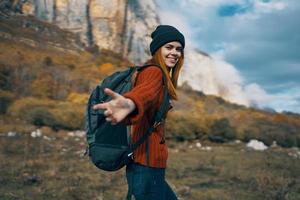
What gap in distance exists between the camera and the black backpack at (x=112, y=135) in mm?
2705

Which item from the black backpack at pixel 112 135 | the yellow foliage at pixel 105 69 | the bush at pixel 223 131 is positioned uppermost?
the yellow foliage at pixel 105 69

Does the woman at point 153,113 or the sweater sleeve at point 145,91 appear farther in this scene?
the woman at point 153,113

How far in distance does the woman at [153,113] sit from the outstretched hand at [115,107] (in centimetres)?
13

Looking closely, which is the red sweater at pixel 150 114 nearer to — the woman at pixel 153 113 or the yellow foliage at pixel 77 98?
the woman at pixel 153 113

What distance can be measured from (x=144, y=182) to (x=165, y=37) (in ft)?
2.92

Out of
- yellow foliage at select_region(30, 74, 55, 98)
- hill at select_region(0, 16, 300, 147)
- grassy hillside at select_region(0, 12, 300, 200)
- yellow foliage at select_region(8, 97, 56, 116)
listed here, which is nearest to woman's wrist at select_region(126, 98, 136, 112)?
grassy hillside at select_region(0, 12, 300, 200)

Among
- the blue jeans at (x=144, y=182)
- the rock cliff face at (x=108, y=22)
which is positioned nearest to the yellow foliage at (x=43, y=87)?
the blue jeans at (x=144, y=182)

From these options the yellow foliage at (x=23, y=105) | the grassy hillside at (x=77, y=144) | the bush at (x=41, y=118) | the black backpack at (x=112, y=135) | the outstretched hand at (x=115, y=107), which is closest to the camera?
the outstretched hand at (x=115, y=107)

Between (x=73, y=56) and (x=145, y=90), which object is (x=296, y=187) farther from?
(x=73, y=56)

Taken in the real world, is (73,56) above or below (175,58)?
above

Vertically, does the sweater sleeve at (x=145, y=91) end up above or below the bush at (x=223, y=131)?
above

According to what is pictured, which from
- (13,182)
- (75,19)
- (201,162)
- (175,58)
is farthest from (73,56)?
(175,58)

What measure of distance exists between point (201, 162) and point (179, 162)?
26.4 inches

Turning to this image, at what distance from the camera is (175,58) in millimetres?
2988
